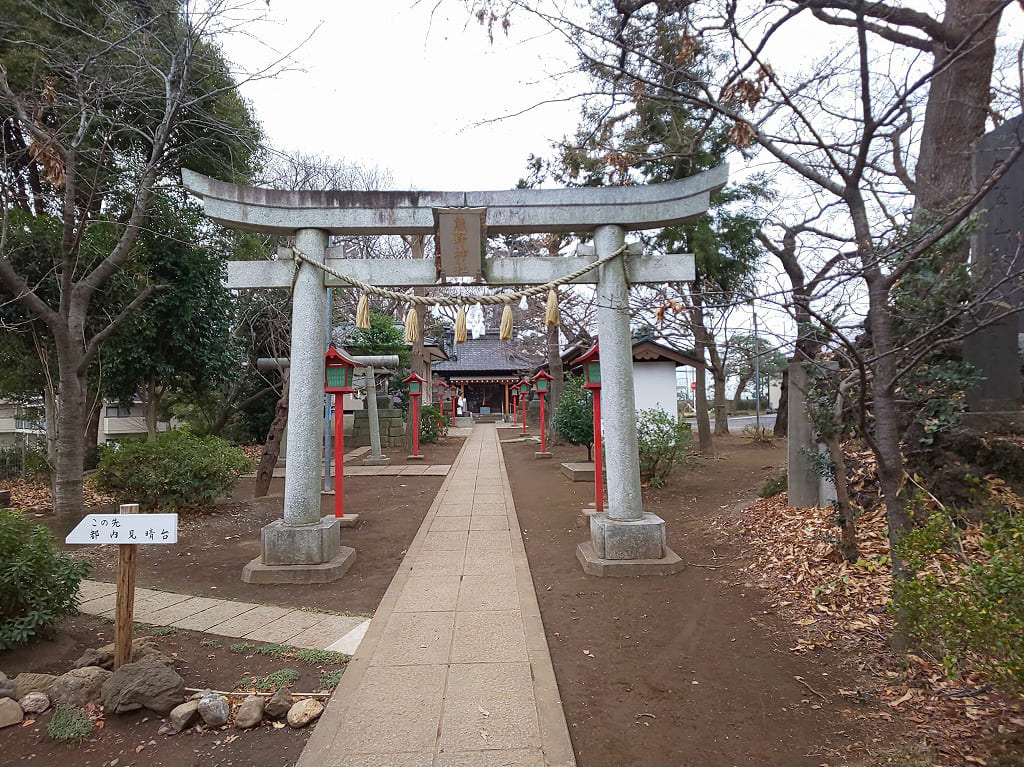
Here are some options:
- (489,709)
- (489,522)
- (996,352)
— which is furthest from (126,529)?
(996,352)

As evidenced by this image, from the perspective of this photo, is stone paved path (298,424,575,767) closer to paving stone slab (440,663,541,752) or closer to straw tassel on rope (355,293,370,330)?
paving stone slab (440,663,541,752)

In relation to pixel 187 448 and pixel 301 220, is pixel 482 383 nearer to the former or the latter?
pixel 187 448

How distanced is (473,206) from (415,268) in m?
0.88

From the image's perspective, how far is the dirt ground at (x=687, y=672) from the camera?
2795 mm

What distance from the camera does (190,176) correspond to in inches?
219

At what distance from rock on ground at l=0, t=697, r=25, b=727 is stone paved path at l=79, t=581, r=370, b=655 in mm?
1269

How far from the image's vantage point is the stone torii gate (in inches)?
222

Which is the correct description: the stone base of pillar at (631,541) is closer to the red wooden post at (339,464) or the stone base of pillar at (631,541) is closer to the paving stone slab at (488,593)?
the paving stone slab at (488,593)


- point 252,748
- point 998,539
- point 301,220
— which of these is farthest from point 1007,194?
point 252,748

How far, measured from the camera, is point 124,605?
342cm

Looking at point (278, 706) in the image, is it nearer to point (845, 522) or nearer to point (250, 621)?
point (250, 621)

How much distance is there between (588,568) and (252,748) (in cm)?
336

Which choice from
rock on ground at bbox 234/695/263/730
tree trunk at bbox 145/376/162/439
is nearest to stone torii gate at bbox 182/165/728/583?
rock on ground at bbox 234/695/263/730

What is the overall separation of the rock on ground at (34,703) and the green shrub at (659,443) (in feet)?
26.0
